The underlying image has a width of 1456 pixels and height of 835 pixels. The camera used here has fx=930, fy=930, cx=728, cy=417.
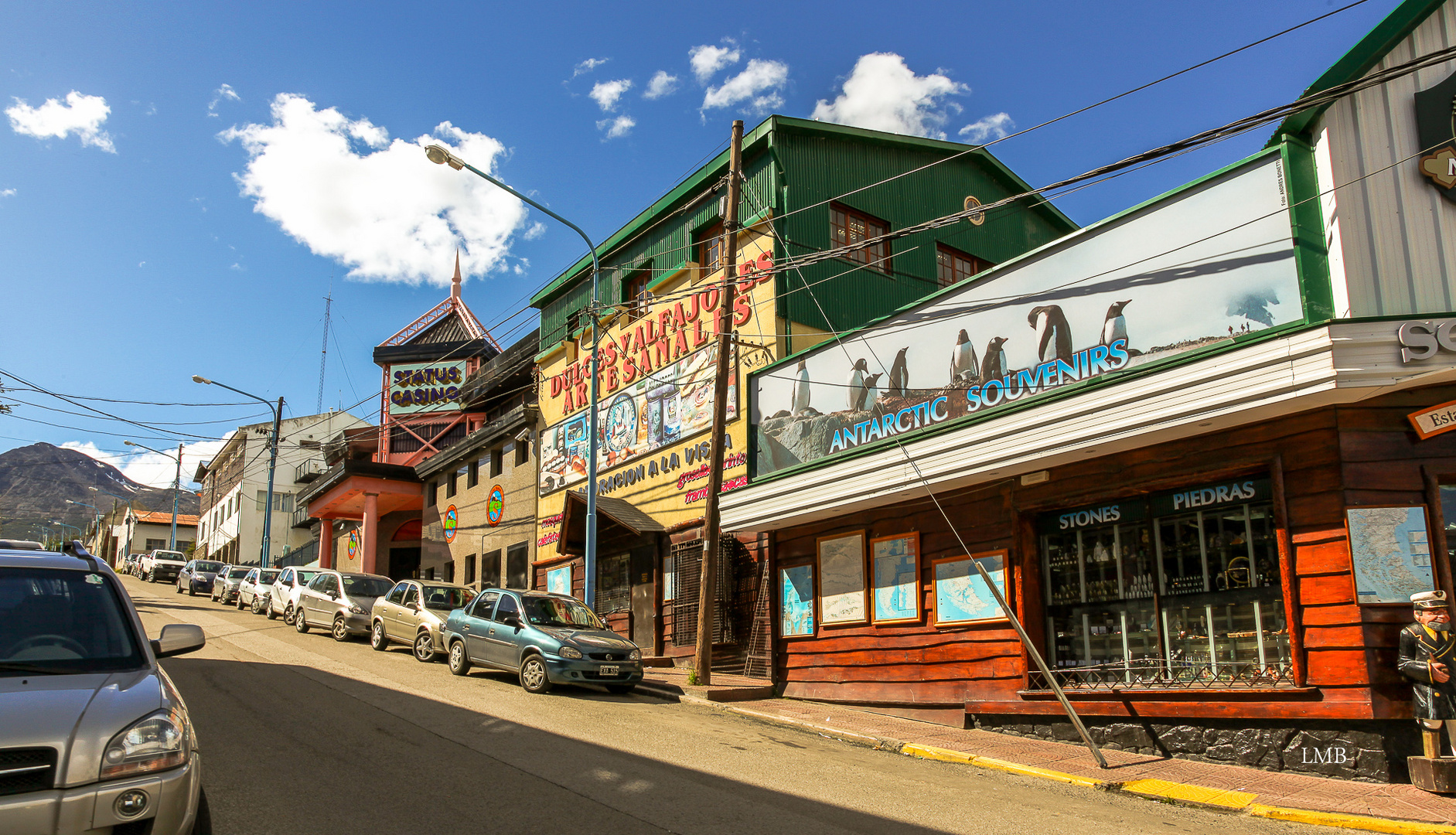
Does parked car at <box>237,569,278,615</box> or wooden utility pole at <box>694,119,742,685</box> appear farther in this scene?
parked car at <box>237,569,278,615</box>

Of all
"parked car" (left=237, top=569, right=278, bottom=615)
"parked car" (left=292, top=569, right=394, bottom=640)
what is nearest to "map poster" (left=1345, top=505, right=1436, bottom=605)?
"parked car" (left=292, top=569, right=394, bottom=640)

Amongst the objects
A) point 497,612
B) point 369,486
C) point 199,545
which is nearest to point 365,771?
point 497,612

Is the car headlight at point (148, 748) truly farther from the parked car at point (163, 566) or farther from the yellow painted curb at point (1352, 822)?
the parked car at point (163, 566)

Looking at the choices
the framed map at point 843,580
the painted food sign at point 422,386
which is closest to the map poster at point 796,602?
the framed map at point 843,580

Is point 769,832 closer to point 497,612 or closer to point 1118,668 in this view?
point 1118,668

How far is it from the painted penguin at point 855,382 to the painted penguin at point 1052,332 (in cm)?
339

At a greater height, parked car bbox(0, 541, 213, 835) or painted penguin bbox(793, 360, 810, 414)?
painted penguin bbox(793, 360, 810, 414)

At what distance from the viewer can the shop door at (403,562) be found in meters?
40.3

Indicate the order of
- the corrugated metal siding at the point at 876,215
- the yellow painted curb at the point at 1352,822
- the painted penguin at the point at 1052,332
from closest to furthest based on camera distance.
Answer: the yellow painted curb at the point at 1352,822, the painted penguin at the point at 1052,332, the corrugated metal siding at the point at 876,215

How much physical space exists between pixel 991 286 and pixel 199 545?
80.8m

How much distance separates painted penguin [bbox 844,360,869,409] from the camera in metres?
Result: 15.3

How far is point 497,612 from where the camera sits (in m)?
15.6

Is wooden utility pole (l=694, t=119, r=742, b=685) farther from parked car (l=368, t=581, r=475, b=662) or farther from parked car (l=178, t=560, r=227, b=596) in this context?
parked car (l=178, t=560, r=227, b=596)

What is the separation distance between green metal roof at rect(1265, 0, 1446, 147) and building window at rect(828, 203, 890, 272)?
10.6 m
